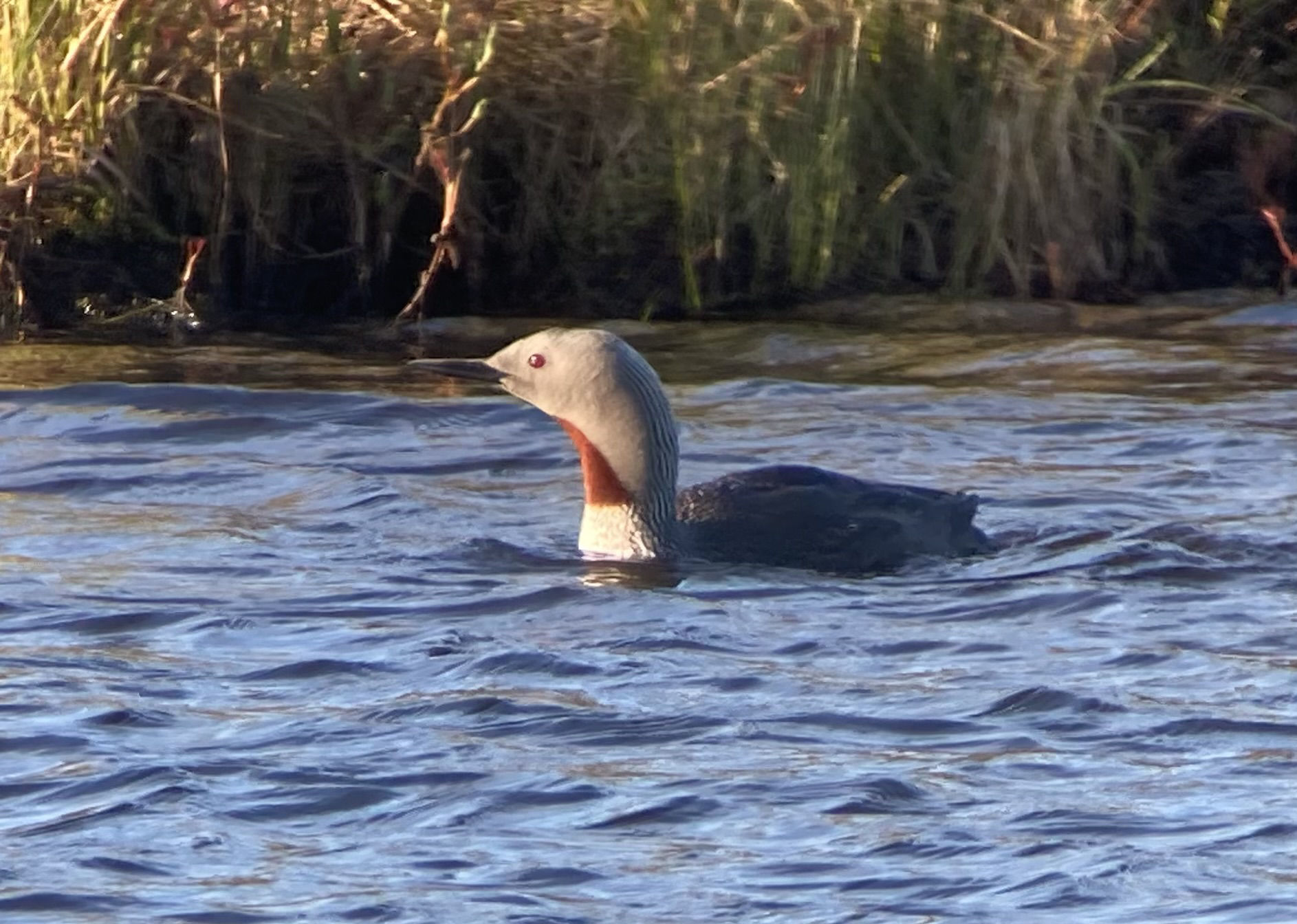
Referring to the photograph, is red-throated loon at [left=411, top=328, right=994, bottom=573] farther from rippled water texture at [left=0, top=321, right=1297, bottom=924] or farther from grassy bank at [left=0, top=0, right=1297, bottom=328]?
grassy bank at [left=0, top=0, right=1297, bottom=328]

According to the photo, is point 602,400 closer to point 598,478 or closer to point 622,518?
point 598,478

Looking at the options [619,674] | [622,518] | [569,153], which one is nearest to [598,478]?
[622,518]

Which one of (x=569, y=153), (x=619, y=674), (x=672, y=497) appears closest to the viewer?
(x=619, y=674)

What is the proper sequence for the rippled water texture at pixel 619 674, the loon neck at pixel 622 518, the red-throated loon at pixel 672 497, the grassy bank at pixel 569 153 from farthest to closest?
the grassy bank at pixel 569 153
the loon neck at pixel 622 518
the red-throated loon at pixel 672 497
the rippled water texture at pixel 619 674

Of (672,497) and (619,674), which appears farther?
(672,497)

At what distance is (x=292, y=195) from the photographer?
10945 mm

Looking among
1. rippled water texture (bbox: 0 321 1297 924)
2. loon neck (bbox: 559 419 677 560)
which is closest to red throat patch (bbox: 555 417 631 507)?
loon neck (bbox: 559 419 677 560)

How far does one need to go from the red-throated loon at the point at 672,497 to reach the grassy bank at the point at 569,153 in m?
3.47

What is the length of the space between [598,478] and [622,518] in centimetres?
15

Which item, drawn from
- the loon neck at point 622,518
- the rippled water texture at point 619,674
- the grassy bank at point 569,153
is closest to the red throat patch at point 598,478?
the loon neck at point 622,518

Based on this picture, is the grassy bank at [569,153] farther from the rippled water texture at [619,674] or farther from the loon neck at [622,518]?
the loon neck at [622,518]

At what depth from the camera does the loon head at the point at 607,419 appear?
710 centimetres

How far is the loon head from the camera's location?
7.10 m

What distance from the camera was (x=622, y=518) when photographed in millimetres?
7086
